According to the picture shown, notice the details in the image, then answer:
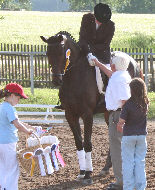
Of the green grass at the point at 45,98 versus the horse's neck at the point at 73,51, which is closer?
the horse's neck at the point at 73,51

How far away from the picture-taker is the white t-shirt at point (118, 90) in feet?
23.5

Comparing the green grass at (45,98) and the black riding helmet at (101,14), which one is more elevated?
the black riding helmet at (101,14)

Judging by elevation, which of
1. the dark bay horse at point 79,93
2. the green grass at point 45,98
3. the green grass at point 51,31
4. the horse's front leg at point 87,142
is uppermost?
the dark bay horse at point 79,93

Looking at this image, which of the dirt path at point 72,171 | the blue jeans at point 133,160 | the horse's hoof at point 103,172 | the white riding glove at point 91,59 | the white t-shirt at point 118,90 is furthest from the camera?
the horse's hoof at point 103,172

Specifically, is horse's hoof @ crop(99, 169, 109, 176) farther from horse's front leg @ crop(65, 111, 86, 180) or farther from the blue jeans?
the blue jeans

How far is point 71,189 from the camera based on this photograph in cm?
805

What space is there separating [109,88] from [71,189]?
1.68m

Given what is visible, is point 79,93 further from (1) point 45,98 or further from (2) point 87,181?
(1) point 45,98

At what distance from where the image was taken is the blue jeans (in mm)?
6871

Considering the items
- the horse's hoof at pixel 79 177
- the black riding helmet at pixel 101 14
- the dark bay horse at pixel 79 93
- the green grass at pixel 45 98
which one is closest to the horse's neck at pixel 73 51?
the dark bay horse at pixel 79 93

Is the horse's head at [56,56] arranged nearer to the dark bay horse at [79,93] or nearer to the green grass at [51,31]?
the dark bay horse at [79,93]

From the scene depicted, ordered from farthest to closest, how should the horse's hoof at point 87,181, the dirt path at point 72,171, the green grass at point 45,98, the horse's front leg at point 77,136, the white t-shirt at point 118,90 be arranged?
the green grass at point 45,98 < the horse's front leg at point 77,136 < the horse's hoof at point 87,181 < the dirt path at point 72,171 < the white t-shirt at point 118,90

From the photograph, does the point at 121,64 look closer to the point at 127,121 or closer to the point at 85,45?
the point at 127,121

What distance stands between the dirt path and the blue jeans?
0.82m
